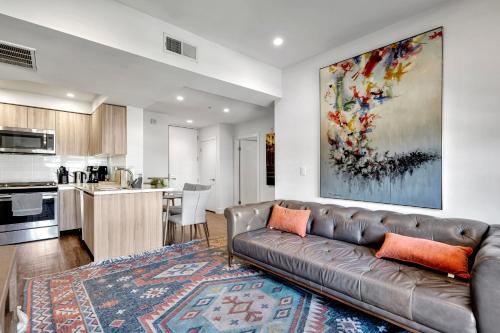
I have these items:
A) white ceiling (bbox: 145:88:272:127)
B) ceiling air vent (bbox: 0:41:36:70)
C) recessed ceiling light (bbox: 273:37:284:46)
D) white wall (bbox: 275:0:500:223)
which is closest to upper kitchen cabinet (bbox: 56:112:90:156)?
white ceiling (bbox: 145:88:272:127)

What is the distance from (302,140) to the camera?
3.50 metres

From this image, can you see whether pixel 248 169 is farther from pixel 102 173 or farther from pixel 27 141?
pixel 27 141

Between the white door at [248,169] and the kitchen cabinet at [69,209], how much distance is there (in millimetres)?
3532

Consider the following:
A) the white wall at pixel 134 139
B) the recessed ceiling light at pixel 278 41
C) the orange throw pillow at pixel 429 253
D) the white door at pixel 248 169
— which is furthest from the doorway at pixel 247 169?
the orange throw pillow at pixel 429 253

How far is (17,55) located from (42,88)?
Answer: 2.07m

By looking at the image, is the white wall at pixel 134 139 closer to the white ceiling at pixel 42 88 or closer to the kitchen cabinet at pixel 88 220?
the white ceiling at pixel 42 88

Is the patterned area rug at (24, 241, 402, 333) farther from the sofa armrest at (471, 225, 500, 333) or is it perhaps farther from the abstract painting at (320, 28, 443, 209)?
the abstract painting at (320, 28, 443, 209)

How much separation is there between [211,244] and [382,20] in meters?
3.49

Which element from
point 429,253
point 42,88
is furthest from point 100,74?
point 429,253

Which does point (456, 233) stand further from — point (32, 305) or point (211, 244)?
point (32, 305)

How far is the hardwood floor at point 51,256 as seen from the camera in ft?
9.14

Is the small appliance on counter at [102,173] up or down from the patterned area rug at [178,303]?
up

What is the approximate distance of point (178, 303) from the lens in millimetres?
2133

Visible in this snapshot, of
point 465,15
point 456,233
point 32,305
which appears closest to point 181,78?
point 32,305
